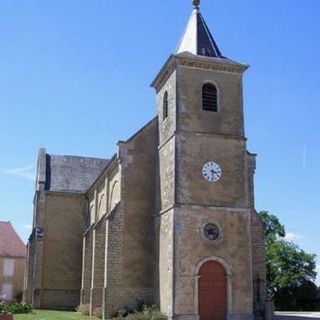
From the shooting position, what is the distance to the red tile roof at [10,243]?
5409 cm

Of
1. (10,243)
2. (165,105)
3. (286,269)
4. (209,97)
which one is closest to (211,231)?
(209,97)

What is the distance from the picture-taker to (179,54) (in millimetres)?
27203

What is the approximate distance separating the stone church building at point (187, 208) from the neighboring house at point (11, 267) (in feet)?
79.5

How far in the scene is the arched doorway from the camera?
80.2 ft

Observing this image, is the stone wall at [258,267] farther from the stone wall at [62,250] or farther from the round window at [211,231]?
the stone wall at [62,250]

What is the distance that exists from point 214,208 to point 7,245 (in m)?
35.9

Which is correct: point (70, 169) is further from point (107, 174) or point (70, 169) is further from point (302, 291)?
point (302, 291)

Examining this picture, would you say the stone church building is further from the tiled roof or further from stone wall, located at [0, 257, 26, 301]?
stone wall, located at [0, 257, 26, 301]

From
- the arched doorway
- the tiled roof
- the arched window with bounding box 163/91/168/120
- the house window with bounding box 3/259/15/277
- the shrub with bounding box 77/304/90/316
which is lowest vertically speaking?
the shrub with bounding box 77/304/90/316

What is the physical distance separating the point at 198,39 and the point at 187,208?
32.5 feet

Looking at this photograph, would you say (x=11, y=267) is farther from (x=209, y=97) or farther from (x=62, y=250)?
(x=209, y=97)

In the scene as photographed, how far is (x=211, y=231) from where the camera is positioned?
2523cm

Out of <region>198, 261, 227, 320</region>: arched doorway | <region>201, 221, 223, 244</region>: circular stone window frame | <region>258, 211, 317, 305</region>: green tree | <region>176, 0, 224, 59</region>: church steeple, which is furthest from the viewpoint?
<region>258, 211, 317, 305</region>: green tree

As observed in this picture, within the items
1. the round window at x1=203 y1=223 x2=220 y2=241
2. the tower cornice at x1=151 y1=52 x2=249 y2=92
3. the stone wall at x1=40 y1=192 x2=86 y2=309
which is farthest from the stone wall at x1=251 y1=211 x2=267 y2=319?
the stone wall at x1=40 y1=192 x2=86 y2=309
